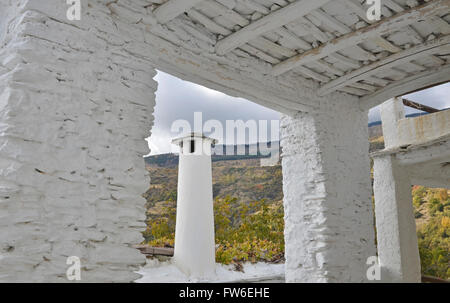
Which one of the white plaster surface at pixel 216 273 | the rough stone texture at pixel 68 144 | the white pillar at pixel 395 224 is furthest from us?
the white plaster surface at pixel 216 273

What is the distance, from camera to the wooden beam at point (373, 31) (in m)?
2.78

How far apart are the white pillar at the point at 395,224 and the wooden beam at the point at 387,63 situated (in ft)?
5.12

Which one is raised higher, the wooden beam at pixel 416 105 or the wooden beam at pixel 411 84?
the wooden beam at pixel 416 105

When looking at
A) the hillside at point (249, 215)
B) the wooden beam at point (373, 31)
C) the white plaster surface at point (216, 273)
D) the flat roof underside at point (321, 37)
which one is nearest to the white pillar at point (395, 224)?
the flat roof underside at point (321, 37)

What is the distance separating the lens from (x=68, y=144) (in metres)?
2.26

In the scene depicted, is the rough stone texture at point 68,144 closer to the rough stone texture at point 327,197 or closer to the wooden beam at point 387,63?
the rough stone texture at point 327,197

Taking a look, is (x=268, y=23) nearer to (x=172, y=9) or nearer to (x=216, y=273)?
(x=172, y=9)

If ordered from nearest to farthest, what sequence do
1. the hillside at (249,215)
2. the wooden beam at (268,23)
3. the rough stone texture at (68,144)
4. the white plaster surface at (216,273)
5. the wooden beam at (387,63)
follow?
the rough stone texture at (68,144)
the wooden beam at (268,23)
the wooden beam at (387,63)
the white plaster surface at (216,273)
the hillside at (249,215)

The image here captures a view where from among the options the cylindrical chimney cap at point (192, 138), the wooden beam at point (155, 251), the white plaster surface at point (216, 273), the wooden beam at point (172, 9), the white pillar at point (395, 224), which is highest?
the wooden beam at point (172, 9)

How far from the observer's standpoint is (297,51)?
3.49 metres

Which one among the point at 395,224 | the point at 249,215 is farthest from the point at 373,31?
the point at 249,215

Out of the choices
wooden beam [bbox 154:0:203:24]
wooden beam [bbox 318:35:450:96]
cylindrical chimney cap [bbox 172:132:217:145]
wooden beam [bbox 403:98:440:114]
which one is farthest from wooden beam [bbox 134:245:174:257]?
wooden beam [bbox 403:98:440:114]

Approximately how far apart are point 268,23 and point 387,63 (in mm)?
1460

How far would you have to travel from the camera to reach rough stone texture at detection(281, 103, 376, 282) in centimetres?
389
